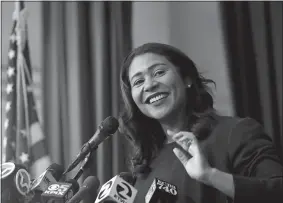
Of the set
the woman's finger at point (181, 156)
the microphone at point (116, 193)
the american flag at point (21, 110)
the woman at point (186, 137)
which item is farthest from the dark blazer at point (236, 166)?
the american flag at point (21, 110)

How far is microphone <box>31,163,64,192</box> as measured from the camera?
3.72 feet

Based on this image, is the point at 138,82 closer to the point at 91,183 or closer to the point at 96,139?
the point at 96,139

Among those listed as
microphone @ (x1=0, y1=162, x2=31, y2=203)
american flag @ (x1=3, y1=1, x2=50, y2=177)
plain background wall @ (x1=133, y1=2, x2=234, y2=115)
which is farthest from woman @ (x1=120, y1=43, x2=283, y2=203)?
american flag @ (x1=3, y1=1, x2=50, y2=177)

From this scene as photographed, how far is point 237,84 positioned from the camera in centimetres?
161

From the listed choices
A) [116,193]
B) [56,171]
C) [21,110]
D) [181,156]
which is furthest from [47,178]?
[21,110]

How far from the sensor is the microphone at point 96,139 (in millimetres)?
1138

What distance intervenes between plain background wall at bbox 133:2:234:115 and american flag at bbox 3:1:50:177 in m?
0.54

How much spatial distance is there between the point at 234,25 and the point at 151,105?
2.05 ft

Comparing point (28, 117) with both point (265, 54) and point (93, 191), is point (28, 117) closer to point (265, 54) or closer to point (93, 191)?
point (93, 191)

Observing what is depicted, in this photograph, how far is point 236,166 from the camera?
3.55 feet

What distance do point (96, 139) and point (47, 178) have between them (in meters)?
0.19

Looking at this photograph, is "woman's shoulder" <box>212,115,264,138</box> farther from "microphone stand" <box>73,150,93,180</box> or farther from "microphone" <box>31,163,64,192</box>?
"microphone" <box>31,163,64,192</box>

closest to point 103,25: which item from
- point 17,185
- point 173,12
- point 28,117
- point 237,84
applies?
point 173,12

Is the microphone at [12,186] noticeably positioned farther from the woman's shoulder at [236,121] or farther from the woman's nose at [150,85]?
the woman's shoulder at [236,121]
